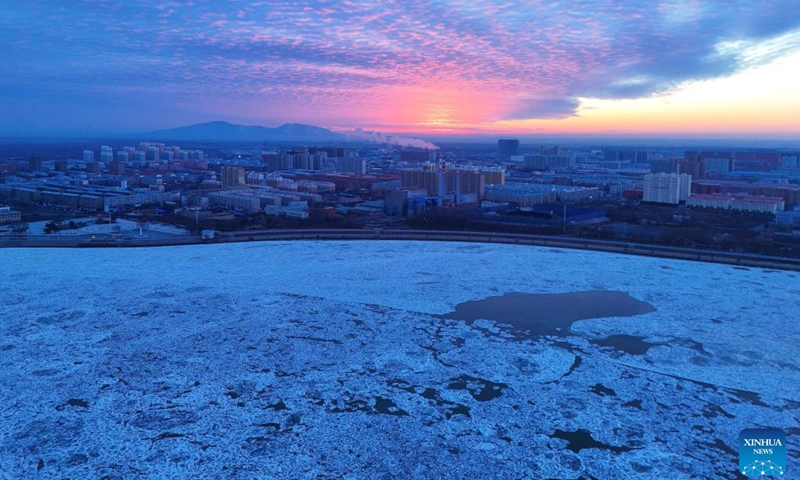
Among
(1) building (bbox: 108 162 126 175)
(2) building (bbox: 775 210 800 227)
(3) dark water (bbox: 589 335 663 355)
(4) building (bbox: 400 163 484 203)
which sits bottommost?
(3) dark water (bbox: 589 335 663 355)

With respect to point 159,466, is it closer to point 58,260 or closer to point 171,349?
point 171,349

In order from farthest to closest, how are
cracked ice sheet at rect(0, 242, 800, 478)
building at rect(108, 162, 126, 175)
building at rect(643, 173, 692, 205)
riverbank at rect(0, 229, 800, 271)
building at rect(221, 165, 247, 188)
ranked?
building at rect(108, 162, 126, 175)
building at rect(221, 165, 247, 188)
building at rect(643, 173, 692, 205)
riverbank at rect(0, 229, 800, 271)
cracked ice sheet at rect(0, 242, 800, 478)

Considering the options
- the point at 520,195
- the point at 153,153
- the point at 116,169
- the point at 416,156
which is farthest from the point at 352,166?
the point at 153,153

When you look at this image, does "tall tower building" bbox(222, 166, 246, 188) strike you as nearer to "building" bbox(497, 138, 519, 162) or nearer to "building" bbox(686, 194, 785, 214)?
"building" bbox(686, 194, 785, 214)

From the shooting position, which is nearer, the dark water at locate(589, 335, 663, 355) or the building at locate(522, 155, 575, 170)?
the dark water at locate(589, 335, 663, 355)

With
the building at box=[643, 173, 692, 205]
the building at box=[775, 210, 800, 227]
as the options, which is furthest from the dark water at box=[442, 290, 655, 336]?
the building at box=[643, 173, 692, 205]

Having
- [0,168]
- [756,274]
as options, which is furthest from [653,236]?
[0,168]

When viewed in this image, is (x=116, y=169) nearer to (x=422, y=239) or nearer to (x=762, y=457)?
(x=422, y=239)

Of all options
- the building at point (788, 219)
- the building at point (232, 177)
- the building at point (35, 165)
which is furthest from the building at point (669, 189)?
the building at point (35, 165)
